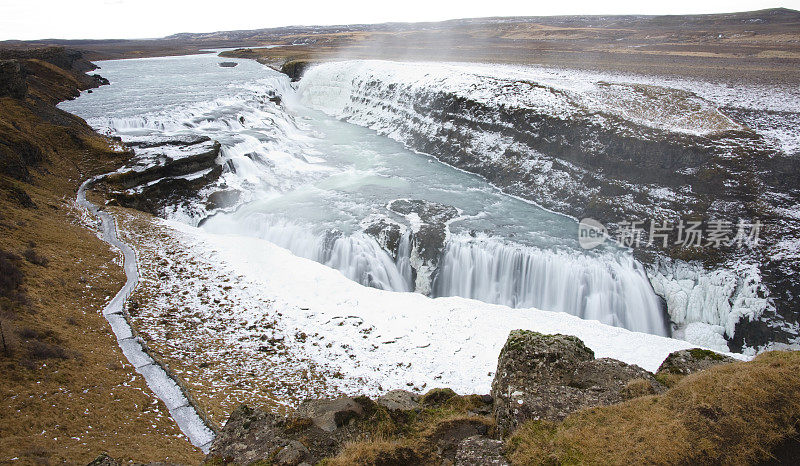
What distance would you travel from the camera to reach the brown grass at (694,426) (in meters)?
5.43

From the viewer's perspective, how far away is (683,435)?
5.65m

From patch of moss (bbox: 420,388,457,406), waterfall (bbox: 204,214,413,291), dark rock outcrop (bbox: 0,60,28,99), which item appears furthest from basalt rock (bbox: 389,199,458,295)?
dark rock outcrop (bbox: 0,60,28,99)

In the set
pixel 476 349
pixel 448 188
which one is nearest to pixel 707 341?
pixel 476 349

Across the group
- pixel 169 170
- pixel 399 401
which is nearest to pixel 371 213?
pixel 169 170

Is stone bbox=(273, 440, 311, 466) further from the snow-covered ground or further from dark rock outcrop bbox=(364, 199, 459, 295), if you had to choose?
dark rock outcrop bbox=(364, 199, 459, 295)

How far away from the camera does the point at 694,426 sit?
19.0 ft

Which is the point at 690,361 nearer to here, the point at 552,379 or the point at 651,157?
the point at 552,379

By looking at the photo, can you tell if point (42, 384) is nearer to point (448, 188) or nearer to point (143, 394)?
point (143, 394)

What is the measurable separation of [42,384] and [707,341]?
891 inches

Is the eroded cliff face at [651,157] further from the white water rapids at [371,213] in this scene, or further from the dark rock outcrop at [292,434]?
the dark rock outcrop at [292,434]

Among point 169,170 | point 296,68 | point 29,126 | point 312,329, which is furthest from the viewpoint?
point 296,68

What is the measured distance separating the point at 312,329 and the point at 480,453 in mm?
9380

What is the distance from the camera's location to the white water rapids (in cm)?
1931

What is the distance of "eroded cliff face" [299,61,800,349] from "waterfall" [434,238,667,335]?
54.7 inches
